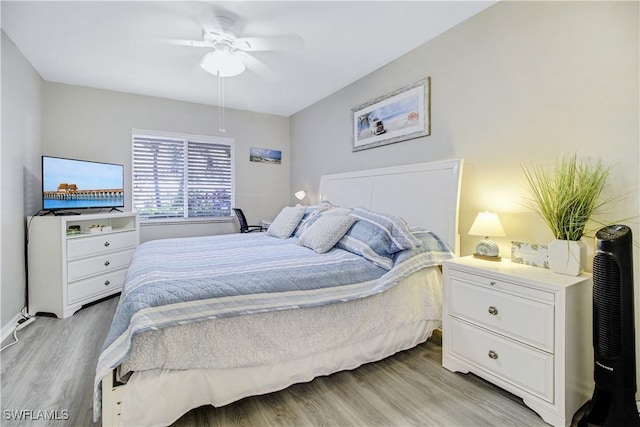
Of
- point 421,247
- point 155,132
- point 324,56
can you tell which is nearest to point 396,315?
point 421,247

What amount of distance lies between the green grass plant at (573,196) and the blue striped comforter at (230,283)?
0.77m

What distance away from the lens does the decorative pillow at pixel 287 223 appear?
10.3 ft

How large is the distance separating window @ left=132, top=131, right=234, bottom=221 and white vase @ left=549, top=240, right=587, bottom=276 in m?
4.16

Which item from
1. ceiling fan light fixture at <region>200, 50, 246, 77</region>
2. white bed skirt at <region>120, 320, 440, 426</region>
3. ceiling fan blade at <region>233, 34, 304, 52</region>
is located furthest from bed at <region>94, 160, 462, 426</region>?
ceiling fan light fixture at <region>200, 50, 246, 77</region>

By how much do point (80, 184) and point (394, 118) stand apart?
3542mm

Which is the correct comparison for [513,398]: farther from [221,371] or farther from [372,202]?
[372,202]

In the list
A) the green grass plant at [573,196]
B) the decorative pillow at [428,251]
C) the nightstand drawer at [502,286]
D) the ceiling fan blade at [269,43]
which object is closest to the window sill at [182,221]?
the ceiling fan blade at [269,43]

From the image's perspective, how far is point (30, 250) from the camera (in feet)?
9.55

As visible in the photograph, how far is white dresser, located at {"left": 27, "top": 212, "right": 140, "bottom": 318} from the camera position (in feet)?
9.48

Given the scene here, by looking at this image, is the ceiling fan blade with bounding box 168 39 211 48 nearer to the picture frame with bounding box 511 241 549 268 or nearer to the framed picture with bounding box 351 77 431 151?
the framed picture with bounding box 351 77 431 151

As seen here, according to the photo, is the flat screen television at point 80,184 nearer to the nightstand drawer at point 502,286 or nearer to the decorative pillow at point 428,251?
→ the decorative pillow at point 428,251

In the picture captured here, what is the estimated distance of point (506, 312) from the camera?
168 cm

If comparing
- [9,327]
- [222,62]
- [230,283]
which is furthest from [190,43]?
[9,327]

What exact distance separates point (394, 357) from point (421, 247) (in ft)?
2.68
